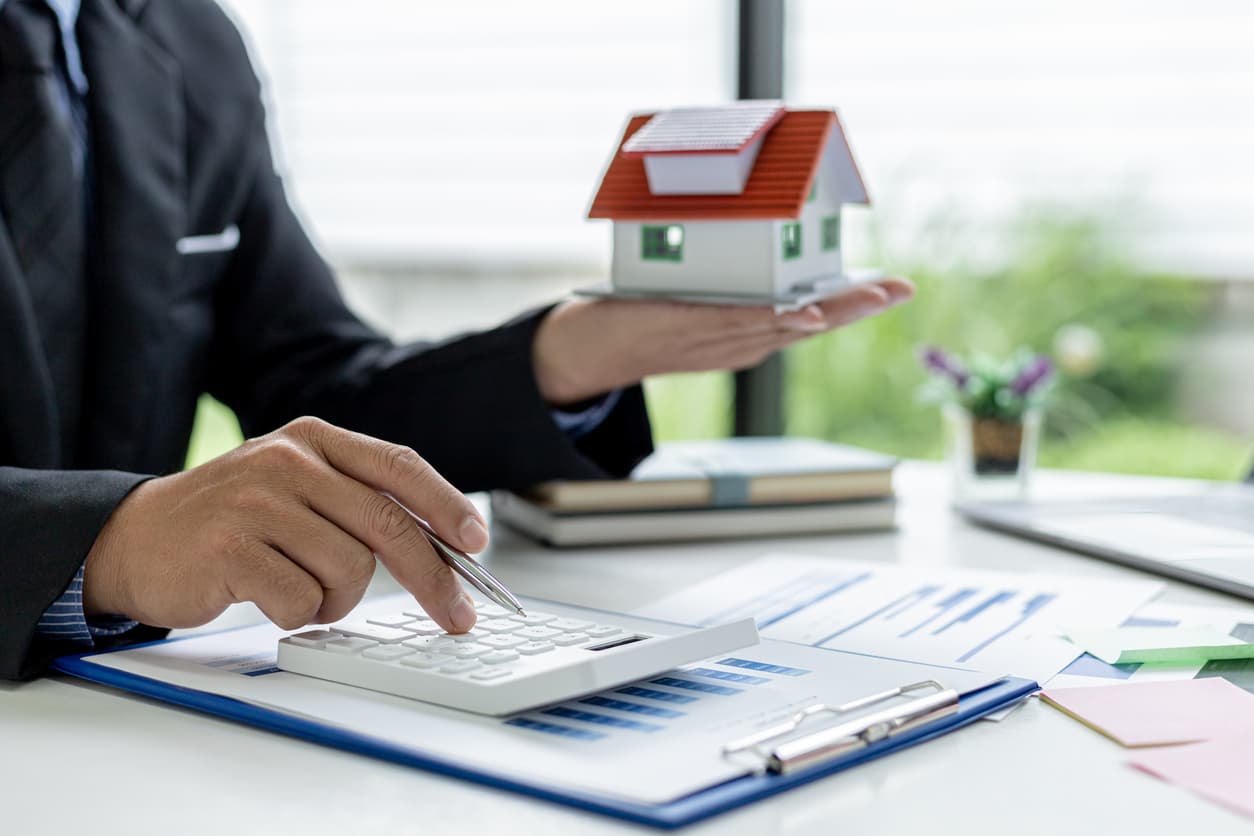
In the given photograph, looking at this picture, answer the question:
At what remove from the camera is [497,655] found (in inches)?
23.7

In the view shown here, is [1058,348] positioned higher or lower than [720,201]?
lower

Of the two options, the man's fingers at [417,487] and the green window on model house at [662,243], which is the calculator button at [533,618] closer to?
the man's fingers at [417,487]

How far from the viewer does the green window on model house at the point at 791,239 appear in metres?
0.96

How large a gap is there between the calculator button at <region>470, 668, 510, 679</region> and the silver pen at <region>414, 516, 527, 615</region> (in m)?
0.07

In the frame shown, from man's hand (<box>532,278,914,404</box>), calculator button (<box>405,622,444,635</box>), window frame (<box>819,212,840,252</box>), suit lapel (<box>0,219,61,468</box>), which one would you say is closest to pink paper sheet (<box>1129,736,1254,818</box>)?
calculator button (<box>405,622,444,635</box>)

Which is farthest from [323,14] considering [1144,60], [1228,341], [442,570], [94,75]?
[442,570]

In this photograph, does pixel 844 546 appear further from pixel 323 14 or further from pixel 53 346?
pixel 323 14

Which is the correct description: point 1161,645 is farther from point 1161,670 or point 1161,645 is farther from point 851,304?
point 851,304

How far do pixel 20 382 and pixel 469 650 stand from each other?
547 millimetres

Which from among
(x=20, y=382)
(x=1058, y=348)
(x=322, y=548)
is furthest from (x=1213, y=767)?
(x=1058, y=348)

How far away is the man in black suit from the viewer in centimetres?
66

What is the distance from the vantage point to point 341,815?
492 millimetres

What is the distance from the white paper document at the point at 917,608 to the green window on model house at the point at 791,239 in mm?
235

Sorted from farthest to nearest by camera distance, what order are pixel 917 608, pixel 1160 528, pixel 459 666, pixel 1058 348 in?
pixel 1058 348, pixel 1160 528, pixel 917 608, pixel 459 666
